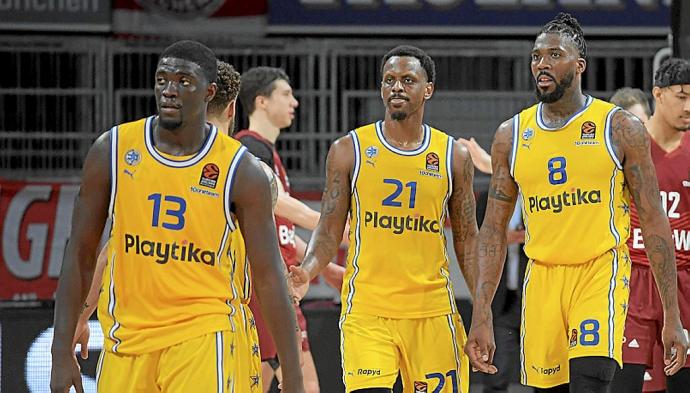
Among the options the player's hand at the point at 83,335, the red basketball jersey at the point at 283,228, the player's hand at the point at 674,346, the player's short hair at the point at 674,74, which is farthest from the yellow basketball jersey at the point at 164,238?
the player's short hair at the point at 674,74

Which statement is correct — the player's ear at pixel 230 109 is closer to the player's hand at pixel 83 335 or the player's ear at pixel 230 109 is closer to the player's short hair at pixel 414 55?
the player's short hair at pixel 414 55

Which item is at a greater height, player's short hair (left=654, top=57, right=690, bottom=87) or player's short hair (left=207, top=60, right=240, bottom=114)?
player's short hair (left=654, top=57, right=690, bottom=87)

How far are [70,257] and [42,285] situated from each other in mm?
8213

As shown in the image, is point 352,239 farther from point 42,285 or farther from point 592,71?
point 592,71

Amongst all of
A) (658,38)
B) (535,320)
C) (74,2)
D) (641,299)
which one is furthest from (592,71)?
(535,320)

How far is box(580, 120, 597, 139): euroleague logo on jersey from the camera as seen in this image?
6.38 metres

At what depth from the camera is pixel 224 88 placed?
688 centimetres

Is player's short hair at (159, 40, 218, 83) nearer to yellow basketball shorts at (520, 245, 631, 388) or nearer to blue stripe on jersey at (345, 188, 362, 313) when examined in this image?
blue stripe on jersey at (345, 188, 362, 313)

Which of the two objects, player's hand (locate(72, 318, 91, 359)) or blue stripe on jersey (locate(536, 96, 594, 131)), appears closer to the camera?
player's hand (locate(72, 318, 91, 359))

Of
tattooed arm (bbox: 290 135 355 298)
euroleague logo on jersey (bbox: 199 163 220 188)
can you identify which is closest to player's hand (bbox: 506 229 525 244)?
tattooed arm (bbox: 290 135 355 298)

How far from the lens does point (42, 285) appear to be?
42.3 feet

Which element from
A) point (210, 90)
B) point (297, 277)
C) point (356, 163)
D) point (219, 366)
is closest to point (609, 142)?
point (356, 163)

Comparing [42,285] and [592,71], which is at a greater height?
[592,71]

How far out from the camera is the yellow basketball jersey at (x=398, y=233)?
21.6 ft
